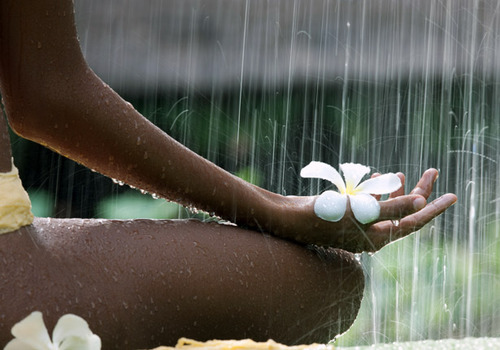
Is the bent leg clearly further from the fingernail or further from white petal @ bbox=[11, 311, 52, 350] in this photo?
white petal @ bbox=[11, 311, 52, 350]

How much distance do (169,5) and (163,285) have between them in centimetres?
416

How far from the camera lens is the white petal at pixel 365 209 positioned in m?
1.39

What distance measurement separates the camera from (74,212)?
14.5 feet

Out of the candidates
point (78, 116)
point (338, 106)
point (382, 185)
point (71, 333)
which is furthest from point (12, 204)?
point (338, 106)

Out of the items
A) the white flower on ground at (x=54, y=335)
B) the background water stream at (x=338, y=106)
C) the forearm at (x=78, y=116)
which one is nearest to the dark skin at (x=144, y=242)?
the forearm at (x=78, y=116)

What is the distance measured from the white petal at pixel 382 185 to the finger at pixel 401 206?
0.15 ft

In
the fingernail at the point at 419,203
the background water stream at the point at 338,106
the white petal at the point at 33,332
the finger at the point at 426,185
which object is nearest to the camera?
the white petal at the point at 33,332

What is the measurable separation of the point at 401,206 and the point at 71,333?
0.81 metres

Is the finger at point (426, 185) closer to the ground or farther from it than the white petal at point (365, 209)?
farther from it

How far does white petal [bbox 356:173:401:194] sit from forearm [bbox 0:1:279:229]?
0.86 ft

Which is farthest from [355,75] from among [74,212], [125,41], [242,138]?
[74,212]

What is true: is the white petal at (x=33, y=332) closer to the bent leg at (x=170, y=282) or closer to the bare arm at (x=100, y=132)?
the bent leg at (x=170, y=282)

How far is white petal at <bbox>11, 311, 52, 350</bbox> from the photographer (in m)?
0.70

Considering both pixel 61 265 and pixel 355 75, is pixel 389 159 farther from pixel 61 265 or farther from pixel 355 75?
pixel 61 265
